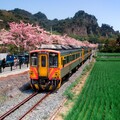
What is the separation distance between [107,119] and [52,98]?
5880mm

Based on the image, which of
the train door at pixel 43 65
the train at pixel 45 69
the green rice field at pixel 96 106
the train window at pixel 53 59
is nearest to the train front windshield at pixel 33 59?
the train at pixel 45 69

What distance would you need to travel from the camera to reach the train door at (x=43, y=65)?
1912 cm

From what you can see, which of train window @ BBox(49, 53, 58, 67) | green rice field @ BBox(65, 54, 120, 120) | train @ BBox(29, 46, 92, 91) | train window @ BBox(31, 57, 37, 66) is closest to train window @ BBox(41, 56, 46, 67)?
train @ BBox(29, 46, 92, 91)

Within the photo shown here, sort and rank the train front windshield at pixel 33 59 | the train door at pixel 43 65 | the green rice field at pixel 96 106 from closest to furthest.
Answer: the green rice field at pixel 96 106
the train door at pixel 43 65
the train front windshield at pixel 33 59

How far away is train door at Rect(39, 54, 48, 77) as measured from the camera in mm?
19125

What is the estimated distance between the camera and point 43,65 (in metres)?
19.2

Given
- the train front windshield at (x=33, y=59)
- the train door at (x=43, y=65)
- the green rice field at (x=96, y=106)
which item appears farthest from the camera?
the train front windshield at (x=33, y=59)

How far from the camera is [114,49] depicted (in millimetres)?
105625

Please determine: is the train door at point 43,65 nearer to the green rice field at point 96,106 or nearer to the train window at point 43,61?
the train window at point 43,61

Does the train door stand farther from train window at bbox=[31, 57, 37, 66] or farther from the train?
train window at bbox=[31, 57, 37, 66]

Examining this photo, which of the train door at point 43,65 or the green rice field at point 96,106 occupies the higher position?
the train door at point 43,65

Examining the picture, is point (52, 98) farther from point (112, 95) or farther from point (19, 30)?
point (19, 30)

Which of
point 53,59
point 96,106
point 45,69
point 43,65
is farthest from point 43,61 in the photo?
point 96,106

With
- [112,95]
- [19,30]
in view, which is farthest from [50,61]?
[19,30]
